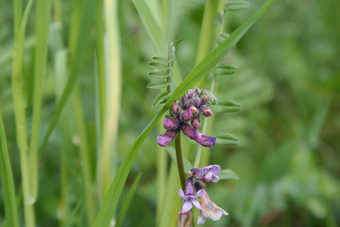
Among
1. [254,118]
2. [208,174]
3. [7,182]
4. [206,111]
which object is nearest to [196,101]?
[206,111]

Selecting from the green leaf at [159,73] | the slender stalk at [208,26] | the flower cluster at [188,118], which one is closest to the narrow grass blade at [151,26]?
the slender stalk at [208,26]

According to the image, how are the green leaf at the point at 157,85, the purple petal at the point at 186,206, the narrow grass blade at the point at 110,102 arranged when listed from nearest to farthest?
the purple petal at the point at 186,206 → the green leaf at the point at 157,85 → the narrow grass blade at the point at 110,102

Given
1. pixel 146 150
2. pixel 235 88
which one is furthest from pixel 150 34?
pixel 235 88

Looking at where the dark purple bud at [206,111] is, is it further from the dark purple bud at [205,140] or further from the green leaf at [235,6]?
the green leaf at [235,6]

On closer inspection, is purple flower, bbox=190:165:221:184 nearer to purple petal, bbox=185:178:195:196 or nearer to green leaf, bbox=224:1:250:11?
purple petal, bbox=185:178:195:196

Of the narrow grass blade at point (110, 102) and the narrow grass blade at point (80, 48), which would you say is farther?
the narrow grass blade at point (110, 102)

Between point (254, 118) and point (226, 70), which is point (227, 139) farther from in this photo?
point (254, 118)
